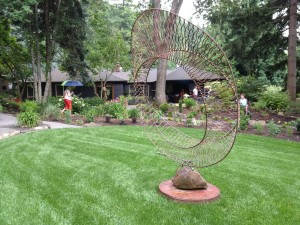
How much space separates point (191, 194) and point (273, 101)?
41.9ft

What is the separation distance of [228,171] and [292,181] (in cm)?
117

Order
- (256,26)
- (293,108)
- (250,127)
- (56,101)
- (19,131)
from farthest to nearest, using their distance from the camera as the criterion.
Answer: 1. (56,101)
2. (256,26)
3. (293,108)
4. (250,127)
5. (19,131)

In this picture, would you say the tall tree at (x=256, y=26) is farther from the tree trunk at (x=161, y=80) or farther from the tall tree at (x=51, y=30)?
the tall tree at (x=51, y=30)

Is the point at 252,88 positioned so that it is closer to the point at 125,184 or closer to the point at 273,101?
the point at 273,101

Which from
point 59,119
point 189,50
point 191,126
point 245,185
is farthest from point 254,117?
point 189,50

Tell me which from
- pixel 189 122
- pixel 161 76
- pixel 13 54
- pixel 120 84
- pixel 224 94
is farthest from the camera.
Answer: pixel 120 84

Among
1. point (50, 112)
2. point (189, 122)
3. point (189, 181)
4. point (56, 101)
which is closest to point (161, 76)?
point (56, 101)

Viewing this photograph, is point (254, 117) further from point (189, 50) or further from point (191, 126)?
point (189, 50)

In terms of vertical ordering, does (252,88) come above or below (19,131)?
above

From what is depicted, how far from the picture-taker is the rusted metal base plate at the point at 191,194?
15.5 feet

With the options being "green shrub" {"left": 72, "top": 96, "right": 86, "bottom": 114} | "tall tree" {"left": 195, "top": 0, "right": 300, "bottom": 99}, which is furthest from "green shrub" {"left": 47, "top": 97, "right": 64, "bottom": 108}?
"tall tree" {"left": 195, "top": 0, "right": 300, "bottom": 99}

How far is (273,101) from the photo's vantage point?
53.4 ft

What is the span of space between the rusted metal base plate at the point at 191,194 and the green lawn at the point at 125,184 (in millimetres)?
108

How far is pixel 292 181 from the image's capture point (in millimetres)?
5969
